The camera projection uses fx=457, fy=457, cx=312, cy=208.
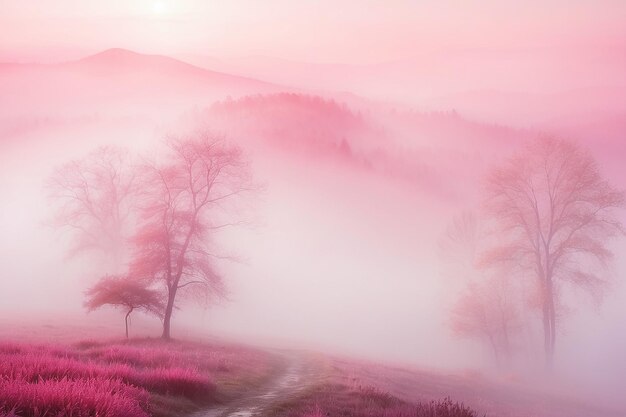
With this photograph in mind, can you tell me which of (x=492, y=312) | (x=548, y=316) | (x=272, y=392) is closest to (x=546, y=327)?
(x=548, y=316)

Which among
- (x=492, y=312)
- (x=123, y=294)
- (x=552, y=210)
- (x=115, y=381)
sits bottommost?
(x=115, y=381)

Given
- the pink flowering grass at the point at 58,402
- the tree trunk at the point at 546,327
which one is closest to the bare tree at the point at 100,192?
the tree trunk at the point at 546,327

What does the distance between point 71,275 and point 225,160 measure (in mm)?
69615

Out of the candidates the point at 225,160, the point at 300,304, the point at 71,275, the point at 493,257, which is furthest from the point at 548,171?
the point at 71,275

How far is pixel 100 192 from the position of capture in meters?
50.8

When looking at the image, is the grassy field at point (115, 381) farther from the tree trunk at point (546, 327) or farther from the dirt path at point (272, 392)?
the tree trunk at point (546, 327)

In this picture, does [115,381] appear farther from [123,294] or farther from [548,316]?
[548,316]

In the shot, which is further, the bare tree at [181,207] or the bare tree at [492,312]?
the bare tree at [492,312]

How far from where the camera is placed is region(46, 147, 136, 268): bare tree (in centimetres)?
4816

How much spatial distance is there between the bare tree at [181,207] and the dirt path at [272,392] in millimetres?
9071

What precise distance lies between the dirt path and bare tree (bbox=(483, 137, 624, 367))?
63.1 feet

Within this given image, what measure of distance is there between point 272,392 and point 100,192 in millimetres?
40784

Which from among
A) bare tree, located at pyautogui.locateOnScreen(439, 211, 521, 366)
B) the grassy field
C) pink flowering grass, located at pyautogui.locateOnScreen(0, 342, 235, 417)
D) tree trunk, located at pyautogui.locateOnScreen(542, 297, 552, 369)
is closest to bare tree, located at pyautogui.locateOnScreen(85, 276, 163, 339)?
the grassy field

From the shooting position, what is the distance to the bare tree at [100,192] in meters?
48.2
